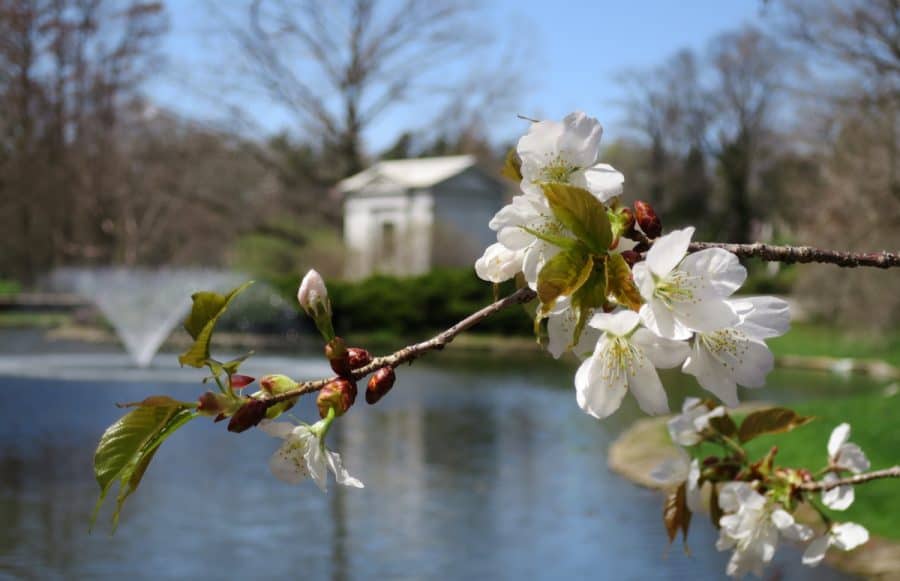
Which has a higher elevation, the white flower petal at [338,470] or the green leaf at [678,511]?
the white flower petal at [338,470]

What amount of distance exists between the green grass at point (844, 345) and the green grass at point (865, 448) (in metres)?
10.4

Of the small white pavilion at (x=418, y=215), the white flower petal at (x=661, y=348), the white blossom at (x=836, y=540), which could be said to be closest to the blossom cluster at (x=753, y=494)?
the white blossom at (x=836, y=540)

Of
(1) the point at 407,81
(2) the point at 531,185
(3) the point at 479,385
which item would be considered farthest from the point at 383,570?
(1) the point at 407,81

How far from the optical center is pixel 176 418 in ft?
2.62

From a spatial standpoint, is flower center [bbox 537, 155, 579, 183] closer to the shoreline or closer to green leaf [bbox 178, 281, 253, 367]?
green leaf [bbox 178, 281, 253, 367]

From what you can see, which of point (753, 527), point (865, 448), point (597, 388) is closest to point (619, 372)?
point (597, 388)

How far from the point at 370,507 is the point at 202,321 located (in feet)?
19.3

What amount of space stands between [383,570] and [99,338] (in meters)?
15.8

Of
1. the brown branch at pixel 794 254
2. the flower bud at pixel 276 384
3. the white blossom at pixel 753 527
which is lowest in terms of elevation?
the white blossom at pixel 753 527

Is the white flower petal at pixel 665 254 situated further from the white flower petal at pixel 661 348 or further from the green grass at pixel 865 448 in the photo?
the green grass at pixel 865 448

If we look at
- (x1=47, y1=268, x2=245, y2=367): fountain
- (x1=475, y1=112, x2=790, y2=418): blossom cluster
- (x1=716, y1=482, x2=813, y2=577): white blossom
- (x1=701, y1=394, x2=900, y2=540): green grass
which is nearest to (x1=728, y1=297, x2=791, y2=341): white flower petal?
(x1=475, y1=112, x2=790, y2=418): blossom cluster

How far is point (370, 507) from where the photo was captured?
21.6 ft

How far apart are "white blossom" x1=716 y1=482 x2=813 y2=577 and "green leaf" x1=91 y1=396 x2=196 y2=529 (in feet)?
4.25

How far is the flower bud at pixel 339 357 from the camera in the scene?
86cm
